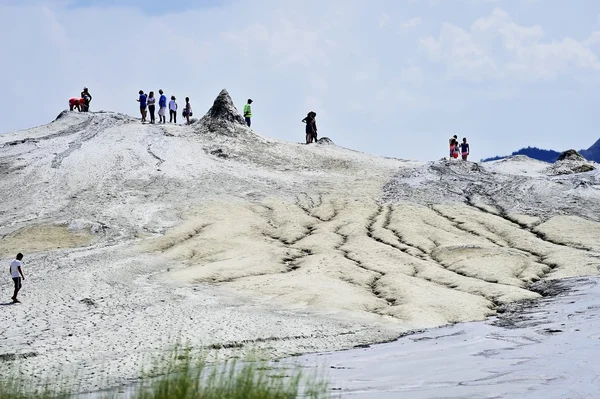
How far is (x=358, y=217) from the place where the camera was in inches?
1067

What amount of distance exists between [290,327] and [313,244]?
741 cm

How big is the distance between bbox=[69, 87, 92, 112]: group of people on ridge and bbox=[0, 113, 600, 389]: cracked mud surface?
15.4ft

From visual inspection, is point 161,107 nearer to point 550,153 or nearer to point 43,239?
point 43,239

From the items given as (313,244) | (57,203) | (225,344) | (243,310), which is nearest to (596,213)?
(313,244)

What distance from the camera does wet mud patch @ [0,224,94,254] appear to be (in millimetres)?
23625

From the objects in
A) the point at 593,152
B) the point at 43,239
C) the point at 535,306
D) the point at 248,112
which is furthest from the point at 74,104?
the point at 593,152

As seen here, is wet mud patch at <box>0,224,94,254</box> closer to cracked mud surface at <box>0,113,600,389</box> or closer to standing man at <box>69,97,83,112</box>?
cracked mud surface at <box>0,113,600,389</box>

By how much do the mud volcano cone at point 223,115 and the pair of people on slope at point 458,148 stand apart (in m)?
10.3

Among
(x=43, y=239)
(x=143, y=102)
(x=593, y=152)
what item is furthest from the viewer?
(x=593, y=152)

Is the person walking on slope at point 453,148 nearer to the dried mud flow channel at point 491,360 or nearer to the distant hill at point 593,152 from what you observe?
the dried mud flow channel at point 491,360

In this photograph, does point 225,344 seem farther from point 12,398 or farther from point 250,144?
point 250,144

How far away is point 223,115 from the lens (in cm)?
3666

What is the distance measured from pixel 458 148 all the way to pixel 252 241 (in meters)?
16.9

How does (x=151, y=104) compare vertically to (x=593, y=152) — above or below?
below
